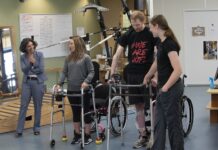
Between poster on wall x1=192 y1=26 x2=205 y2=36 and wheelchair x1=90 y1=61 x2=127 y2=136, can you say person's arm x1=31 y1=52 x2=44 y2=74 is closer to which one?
wheelchair x1=90 y1=61 x2=127 y2=136

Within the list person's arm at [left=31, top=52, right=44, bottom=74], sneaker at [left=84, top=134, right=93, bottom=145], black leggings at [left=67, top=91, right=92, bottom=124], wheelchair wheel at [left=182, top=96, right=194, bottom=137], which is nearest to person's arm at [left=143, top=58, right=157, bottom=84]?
black leggings at [left=67, top=91, right=92, bottom=124]

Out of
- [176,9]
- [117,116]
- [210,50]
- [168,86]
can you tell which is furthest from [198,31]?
[168,86]

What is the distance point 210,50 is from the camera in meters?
10.2

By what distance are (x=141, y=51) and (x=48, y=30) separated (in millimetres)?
3884

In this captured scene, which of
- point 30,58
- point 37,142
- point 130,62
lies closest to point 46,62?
point 30,58

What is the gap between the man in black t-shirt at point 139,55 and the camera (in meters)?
4.65

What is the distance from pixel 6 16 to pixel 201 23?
17.0 ft

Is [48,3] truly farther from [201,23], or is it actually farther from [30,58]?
[201,23]

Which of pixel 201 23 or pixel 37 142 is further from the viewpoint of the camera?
pixel 201 23

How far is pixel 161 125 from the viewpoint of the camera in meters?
3.95

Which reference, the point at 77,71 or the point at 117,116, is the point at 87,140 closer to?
the point at 117,116

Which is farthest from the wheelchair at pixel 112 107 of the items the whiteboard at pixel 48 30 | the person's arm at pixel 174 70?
the whiteboard at pixel 48 30

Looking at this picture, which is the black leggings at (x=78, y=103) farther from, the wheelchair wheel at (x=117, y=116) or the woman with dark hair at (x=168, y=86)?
the woman with dark hair at (x=168, y=86)

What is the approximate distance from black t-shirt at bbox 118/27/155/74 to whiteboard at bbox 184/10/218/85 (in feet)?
18.8
